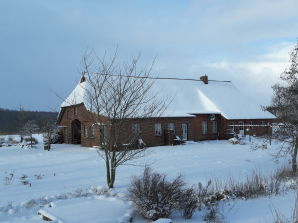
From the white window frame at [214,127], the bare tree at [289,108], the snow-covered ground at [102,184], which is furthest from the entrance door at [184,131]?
the bare tree at [289,108]

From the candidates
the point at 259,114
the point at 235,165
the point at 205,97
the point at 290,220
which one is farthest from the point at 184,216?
the point at 259,114

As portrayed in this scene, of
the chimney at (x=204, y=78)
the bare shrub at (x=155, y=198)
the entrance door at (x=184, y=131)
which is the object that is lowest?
the bare shrub at (x=155, y=198)

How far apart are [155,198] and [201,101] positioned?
25099mm

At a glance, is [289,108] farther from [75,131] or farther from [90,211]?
[75,131]

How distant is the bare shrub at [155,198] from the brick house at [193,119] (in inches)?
702

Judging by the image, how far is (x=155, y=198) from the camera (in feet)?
22.2

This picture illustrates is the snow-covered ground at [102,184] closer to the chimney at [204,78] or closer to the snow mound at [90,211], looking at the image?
the snow mound at [90,211]

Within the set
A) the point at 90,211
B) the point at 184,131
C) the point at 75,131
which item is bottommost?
the point at 90,211

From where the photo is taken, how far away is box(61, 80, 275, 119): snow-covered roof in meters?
28.8

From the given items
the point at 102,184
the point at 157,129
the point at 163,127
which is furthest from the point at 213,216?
the point at 163,127

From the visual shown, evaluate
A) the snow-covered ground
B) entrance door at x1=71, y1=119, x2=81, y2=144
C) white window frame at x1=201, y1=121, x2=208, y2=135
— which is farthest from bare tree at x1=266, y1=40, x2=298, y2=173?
entrance door at x1=71, y1=119, x2=81, y2=144

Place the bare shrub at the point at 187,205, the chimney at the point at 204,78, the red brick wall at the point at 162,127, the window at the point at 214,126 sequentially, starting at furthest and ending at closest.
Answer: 1. the chimney at the point at 204,78
2. the window at the point at 214,126
3. the red brick wall at the point at 162,127
4. the bare shrub at the point at 187,205

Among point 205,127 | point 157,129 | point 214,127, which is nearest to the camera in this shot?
point 157,129

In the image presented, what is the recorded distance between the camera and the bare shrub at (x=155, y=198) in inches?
265
